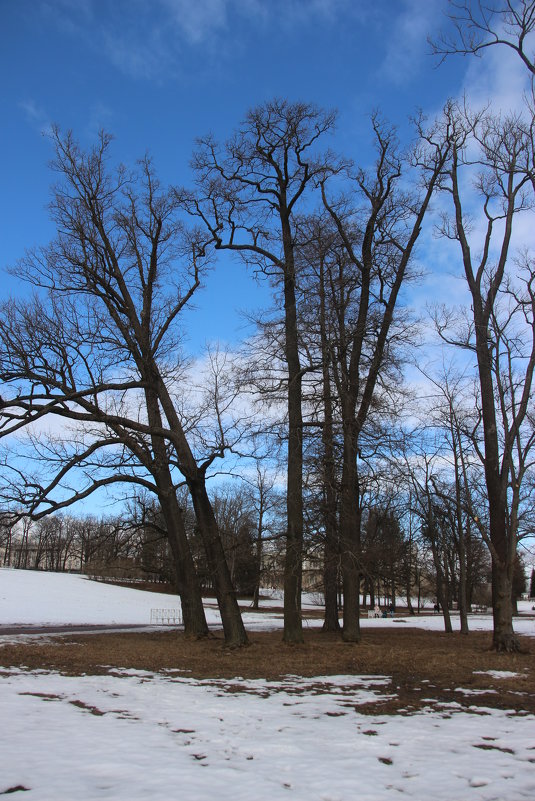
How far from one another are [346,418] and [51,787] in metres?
11.6

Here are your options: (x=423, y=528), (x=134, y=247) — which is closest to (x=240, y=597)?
(x=423, y=528)

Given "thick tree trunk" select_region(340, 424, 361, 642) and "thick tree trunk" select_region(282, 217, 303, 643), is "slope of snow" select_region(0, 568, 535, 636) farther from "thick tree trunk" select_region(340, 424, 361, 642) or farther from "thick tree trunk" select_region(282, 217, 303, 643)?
"thick tree trunk" select_region(282, 217, 303, 643)

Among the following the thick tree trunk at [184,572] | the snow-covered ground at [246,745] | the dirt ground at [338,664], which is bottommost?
the dirt ground at [338,664]

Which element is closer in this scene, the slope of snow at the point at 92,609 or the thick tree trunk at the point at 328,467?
the thick tree trunk at the point at 328,467

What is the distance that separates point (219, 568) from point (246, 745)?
9.39 m

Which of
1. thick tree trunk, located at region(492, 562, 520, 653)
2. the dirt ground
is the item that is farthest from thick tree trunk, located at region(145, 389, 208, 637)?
thick tree trunk, located at region(492, 562, 520, 653)

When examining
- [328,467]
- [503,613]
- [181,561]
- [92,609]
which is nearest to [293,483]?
[328,467]

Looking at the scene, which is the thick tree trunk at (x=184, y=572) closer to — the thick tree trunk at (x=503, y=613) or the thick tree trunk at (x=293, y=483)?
the thick tree trunk at (x=293, y=483)

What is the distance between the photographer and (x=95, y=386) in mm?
14305

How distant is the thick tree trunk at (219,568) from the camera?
1448 centimetres

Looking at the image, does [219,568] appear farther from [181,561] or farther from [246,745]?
[246,745]

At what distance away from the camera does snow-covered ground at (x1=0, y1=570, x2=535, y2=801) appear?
4.20 metres

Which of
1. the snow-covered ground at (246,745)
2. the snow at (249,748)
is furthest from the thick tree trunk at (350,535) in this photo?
the snow at (249,748)

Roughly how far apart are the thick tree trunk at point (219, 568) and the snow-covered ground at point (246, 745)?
585 centimetres
